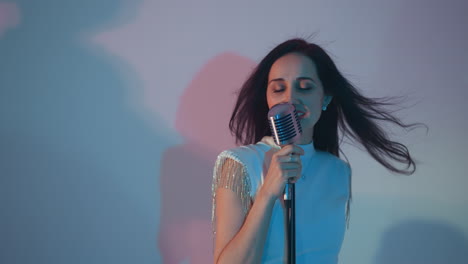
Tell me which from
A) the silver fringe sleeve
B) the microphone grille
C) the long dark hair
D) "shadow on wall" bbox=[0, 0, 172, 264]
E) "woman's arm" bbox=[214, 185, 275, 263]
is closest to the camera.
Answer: the microphone grille

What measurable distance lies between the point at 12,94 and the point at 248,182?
3.32 feet

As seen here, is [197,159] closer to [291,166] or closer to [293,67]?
[293,67]

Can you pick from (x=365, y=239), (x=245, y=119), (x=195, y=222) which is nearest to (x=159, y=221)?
(x=195, y=222)

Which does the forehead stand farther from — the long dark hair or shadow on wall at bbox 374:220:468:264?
shadow on wall at bbox 374:220:468:264

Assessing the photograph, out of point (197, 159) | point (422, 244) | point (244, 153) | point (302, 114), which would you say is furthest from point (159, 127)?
point (422, 244)

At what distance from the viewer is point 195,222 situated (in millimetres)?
1713

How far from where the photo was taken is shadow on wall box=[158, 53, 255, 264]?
171cm

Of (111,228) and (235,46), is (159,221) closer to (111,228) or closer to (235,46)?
(111,228)

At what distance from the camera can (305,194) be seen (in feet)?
4.43

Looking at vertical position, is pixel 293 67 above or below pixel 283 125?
above

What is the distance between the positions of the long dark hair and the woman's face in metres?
0.04

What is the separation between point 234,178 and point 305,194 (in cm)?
25

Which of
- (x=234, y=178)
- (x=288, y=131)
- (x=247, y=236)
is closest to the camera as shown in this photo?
(x=288, y=131)

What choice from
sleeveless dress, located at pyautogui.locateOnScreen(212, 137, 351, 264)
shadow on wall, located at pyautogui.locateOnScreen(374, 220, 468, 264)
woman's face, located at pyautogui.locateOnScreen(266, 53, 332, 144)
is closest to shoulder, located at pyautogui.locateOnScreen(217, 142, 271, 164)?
sleeveless dress, located at pyautogui.locateOnScreen(212, 137, 351, 264)
